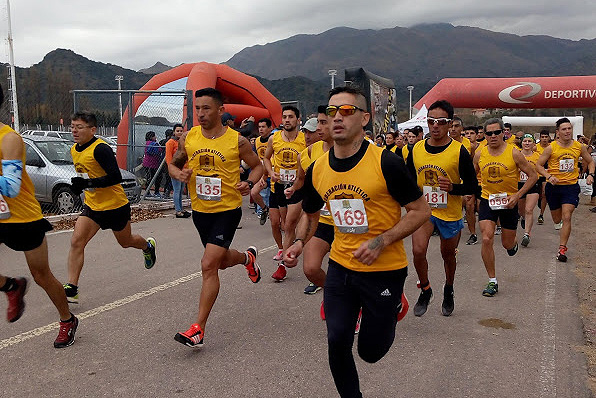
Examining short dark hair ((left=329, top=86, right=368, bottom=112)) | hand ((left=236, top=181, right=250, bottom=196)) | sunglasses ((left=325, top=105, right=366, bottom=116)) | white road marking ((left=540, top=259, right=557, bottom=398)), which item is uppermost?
short dark hair ((left=329, top=86, right=368, bottom=112))

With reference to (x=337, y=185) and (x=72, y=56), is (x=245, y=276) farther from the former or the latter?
(x=72, y=56)

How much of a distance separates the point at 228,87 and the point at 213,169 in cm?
1512

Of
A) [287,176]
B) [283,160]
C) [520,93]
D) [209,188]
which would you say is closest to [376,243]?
[209,188]

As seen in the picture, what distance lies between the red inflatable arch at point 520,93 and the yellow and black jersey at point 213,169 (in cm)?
2083

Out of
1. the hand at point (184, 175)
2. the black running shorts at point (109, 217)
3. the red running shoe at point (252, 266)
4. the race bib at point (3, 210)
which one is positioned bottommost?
the red running shoe at point (252, 266)

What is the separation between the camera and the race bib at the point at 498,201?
601cm

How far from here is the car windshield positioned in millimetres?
11109

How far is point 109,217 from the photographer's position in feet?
18.0

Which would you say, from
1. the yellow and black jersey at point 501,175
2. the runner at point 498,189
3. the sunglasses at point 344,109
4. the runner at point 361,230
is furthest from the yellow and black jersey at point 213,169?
the yellow and black jersey at point 501,175

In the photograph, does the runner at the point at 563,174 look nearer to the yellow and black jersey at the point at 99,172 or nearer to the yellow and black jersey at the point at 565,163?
the yellow and black jersey at the point at 565,163

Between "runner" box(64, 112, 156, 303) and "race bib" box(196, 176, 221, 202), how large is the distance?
43.5 inches

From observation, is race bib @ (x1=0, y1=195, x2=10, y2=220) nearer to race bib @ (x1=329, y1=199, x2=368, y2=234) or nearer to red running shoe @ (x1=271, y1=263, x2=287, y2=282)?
race bib @ (x1=329, y1=199, x2=368, y2=234)

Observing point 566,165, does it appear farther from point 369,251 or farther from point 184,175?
point 369,251

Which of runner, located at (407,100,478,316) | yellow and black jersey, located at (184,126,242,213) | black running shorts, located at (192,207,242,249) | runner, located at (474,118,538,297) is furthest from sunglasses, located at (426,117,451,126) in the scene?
black running shorts, located at (192,207,242,249)
